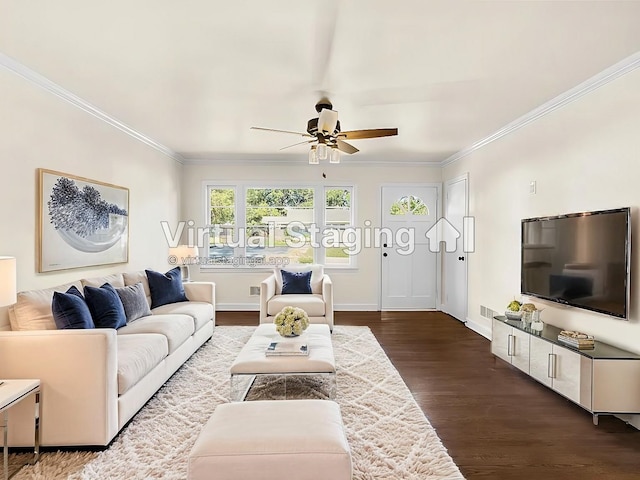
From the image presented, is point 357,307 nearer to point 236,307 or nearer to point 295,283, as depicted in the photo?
point 295,283

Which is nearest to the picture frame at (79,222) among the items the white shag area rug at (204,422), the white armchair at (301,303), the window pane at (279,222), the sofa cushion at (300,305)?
the white shag area rug at (204,422)

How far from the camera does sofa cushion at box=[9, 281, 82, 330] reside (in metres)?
2.72

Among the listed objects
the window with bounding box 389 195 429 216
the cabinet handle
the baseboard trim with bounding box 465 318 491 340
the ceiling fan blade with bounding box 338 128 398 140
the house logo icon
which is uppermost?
the ceiling fan blade with bounding box 338 128 398 140

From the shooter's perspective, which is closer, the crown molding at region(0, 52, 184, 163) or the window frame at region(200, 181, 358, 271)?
the crown molding at region(0, 52, 184, 163)

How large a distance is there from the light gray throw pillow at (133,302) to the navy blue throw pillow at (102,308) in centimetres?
31

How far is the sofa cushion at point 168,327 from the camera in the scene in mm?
3352

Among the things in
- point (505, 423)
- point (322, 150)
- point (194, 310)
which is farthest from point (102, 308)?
point (505, 423)

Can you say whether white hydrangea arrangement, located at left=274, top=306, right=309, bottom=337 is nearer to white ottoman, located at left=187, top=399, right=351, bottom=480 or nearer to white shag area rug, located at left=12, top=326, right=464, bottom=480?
white shag area rug, located at left=12, top=326, right=464, bottom=480

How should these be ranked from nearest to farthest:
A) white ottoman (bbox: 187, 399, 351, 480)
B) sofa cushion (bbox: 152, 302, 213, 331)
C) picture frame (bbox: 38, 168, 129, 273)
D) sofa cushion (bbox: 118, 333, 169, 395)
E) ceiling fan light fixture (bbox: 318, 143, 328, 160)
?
white ottoman (bbox: 187, 399, 351, 480)
sofa cushion (bbox: 118, 333, 169, 395)
picture frame (bbox: 38, 168, 129, 273)
ceiling fan light fixture (bbox: 318, 143, 328, 160)
sofa cushion (bbox: 152, 302, 213, 331)

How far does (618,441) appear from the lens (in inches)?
99.6

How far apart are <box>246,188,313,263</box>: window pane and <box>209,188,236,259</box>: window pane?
30 cm

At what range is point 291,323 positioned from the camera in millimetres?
3414

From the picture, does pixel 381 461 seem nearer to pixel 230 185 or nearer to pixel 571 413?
pixel 571 413

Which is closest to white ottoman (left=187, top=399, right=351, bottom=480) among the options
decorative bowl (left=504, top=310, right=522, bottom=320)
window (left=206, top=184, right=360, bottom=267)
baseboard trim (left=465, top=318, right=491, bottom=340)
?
decorative bowl (left=504, top=310, right=522, bottom=320)
